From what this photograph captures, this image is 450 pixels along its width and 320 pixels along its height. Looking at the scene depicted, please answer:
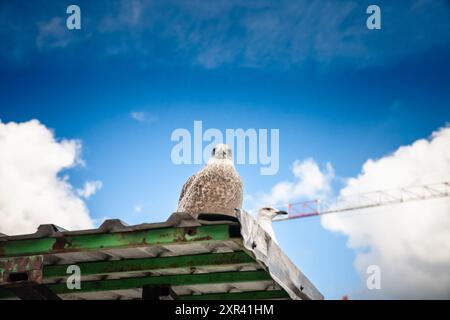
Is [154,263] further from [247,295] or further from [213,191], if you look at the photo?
[213,191]

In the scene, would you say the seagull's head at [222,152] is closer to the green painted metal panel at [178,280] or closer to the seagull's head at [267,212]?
the seagull's head at [267,212]

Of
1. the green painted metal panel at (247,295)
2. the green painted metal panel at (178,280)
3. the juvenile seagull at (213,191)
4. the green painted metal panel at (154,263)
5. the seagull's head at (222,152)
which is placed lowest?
the green painted metal panel at (247,295)

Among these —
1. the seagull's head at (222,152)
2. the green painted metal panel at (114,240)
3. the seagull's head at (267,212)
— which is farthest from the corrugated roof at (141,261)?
the seagull's head at (267,212)

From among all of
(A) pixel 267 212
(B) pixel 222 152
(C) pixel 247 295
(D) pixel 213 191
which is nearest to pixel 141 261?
(C) pixel 247 295

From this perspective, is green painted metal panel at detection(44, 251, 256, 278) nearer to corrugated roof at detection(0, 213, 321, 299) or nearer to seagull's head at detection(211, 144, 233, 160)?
corrugated roof at detection(0, 213, 321, 299)

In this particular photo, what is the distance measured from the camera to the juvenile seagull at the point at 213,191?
22.0ft

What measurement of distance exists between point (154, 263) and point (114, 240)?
0.68m

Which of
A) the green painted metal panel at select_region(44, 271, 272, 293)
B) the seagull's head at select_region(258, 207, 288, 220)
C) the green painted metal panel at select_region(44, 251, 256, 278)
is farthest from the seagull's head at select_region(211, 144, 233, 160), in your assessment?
the green painted metal panel at select_region(44, 251, 256, 278)

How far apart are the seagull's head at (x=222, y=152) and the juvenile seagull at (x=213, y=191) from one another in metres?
0.11

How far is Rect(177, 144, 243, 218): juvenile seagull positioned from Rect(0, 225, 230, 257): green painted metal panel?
2.37 m
